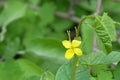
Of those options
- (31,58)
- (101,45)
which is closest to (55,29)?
(31,58)

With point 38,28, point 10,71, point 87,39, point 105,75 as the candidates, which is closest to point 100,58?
point 105,75

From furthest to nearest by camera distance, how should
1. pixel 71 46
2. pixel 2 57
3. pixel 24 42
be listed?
pixel 24 42, pixel 2 57, pixel 71 46

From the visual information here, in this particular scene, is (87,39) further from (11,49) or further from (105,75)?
(11,49)

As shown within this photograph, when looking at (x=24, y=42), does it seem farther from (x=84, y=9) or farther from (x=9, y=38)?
(x=84, y=9)

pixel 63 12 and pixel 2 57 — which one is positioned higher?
pixel 63 12

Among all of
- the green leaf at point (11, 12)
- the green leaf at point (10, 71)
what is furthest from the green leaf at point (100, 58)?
the green leaf at point (11, 12)
